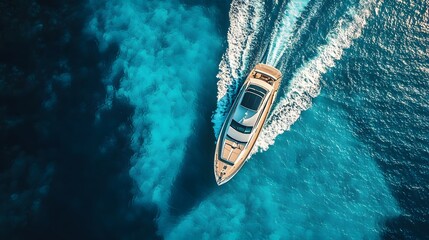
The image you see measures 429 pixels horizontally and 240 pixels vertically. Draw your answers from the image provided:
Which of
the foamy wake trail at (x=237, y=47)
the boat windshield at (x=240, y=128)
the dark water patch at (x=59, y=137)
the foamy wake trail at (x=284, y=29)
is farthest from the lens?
the foamy wake trail at (x=284, y=29)

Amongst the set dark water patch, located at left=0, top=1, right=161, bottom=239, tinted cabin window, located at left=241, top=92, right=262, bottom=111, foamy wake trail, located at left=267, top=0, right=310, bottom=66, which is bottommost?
dark water patch, located at left=0, top=1, right=161, bottom=239

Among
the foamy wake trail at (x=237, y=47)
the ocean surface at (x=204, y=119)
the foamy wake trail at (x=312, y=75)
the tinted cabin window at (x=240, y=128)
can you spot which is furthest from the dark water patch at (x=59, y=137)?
the foamy wake trail at (x=312, y=75)

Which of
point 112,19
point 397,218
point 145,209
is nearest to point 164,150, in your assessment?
point 145,209

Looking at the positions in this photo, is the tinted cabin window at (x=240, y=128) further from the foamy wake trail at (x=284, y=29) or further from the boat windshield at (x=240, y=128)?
the foamy wake trail at (x=284, y=29)

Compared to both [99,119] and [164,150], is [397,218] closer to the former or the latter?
[164,150]

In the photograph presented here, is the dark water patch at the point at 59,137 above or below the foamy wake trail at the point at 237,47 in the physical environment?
below

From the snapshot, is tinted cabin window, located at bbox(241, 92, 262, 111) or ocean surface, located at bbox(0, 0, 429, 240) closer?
tinted cabin window, located at bbox(241, 92, 262, 111)

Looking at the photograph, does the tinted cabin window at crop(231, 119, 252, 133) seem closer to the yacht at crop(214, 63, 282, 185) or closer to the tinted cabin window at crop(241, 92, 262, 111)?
the yacht at crop(214, 63, 282, 185)

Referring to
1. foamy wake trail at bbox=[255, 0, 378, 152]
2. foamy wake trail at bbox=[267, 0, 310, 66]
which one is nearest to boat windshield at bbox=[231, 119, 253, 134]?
foamy wake trail at bbox=[255, 0, 378, 152]
